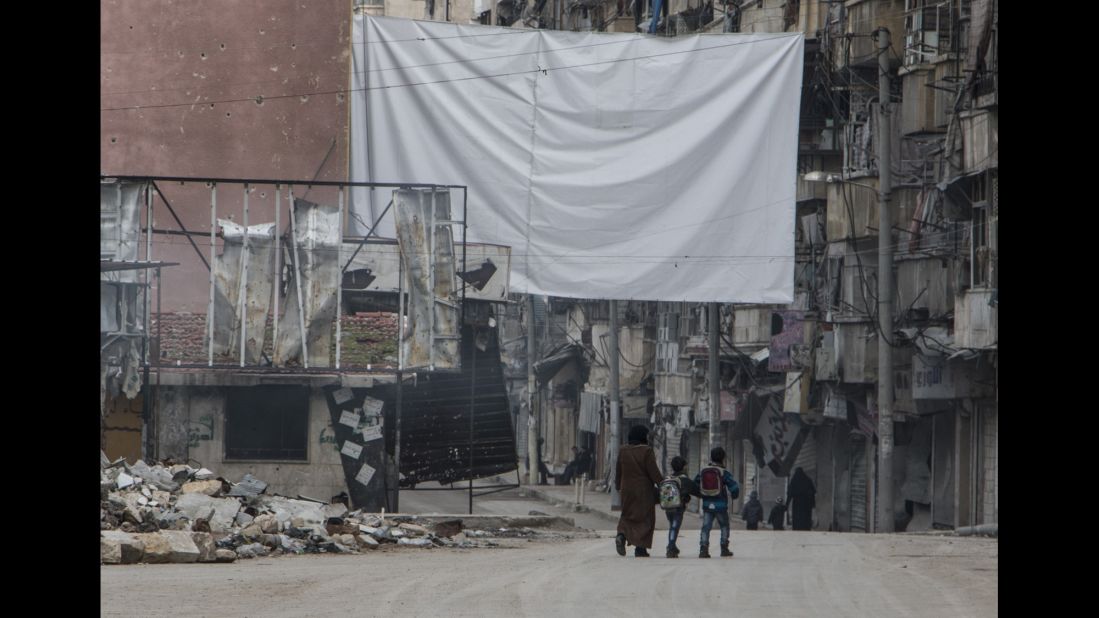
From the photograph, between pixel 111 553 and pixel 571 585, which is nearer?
pixel 571 585

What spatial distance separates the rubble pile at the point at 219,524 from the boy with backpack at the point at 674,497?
11.5 feet

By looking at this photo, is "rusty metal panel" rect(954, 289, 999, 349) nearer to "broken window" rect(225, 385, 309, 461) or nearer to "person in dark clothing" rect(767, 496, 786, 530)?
"person in dark clothing" rect(767, 496, 786, 530)

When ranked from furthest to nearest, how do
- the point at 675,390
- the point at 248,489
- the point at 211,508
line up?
the point at 675,390, the point at 248,489, the point at 211,508

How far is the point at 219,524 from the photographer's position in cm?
1716

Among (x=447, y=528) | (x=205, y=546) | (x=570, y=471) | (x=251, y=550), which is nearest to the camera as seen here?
(x=205, y=546)

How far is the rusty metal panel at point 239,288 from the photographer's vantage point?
80.1 feet

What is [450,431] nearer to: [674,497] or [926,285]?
[926,285]

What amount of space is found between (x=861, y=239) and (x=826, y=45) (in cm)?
386

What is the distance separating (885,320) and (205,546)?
49.1 feet

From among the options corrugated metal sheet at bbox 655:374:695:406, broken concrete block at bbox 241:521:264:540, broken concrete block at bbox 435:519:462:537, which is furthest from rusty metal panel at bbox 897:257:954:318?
broken concrete block at bbox 241:521:264:540

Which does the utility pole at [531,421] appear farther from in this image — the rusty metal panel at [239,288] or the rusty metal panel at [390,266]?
the rusty metal panel at [239,288]

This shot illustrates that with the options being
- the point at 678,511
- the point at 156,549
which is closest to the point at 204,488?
the point at 156,549

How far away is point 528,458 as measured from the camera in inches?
1943
